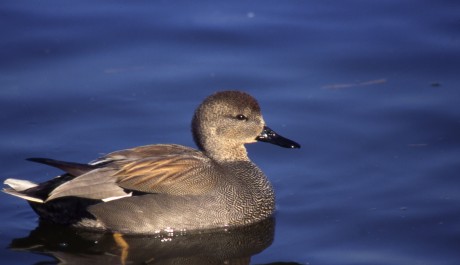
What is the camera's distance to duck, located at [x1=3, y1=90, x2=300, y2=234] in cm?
866

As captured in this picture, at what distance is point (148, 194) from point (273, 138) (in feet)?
4.35

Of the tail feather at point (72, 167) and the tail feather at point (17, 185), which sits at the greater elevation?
the tail feather at point (72, 167)

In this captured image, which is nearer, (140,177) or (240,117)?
(140,177)

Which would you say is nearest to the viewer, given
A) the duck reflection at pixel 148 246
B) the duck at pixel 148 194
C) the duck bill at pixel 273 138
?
the duck reflection at pixel 148 246

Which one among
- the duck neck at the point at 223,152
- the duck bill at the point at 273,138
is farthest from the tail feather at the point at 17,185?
the duck bill at the point at 273,138

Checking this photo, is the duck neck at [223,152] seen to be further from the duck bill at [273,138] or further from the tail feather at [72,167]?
the tail feather at [72,167]

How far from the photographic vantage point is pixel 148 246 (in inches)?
338

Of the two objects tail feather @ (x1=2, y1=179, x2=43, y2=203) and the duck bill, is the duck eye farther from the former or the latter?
tail feather @ (x1=2, y1=179, x2=43, y2=203)

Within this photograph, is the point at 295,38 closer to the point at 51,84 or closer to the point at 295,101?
the point at 295,101

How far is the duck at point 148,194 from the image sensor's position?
8.66m

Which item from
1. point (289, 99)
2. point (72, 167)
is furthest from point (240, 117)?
point (72, 167)

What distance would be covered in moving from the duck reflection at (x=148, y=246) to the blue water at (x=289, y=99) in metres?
0.06

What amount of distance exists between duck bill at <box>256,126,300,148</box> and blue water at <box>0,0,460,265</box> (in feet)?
1.09

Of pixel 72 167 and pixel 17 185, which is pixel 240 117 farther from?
pixel 17 185
